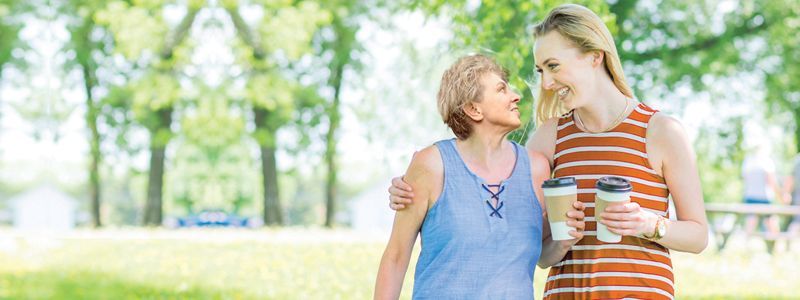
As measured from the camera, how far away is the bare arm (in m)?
2.74

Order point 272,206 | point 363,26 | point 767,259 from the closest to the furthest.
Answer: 1. point 767,259
2. point 272,206
3. point 363,26

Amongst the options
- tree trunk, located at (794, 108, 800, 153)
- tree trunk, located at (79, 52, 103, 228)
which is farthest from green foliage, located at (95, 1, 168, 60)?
tree trunk, located at (794, 108, 800, 153)

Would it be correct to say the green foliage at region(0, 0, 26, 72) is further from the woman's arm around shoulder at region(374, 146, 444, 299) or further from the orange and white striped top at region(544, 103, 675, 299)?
the orange and white striped top at region(544, 103, 675, 299)

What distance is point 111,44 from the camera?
82.3 ft

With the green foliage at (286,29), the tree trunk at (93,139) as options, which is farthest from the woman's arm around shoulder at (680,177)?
the tree trunk at (93,139)

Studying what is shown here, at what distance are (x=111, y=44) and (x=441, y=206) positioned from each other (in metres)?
24.0

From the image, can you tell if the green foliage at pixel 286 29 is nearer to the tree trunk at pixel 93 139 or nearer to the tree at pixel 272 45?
the tree at pixel 272 45

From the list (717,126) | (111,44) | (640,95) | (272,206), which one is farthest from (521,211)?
(111,44)

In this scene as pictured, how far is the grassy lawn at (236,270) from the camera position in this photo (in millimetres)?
8508

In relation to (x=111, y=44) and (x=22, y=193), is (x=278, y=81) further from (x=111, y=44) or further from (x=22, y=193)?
(x=22, y=193)

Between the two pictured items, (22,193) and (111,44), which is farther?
(22,193)

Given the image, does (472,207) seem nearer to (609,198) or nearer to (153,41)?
(609,198)

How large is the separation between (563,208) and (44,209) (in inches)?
2233

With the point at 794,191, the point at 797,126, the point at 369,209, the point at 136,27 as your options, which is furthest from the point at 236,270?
the point at 369,209
